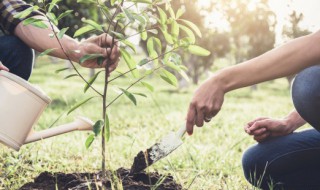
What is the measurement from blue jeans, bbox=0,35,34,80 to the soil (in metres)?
0.78

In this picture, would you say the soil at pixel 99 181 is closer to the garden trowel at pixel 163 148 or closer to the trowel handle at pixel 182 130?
the garden trowel at pixel 163 148

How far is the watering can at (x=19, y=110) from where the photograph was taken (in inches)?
77.2

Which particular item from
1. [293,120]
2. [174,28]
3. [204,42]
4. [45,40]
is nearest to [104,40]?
[174,28]

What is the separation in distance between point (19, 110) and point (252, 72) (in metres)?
1.02

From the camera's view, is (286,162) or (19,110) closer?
(19,110)

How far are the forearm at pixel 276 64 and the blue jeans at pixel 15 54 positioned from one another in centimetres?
138

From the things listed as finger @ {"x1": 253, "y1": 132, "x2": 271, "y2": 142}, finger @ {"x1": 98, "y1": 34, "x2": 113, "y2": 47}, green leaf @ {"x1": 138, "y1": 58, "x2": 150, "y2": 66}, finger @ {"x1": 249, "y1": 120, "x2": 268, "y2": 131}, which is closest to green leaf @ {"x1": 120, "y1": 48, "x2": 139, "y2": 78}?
green leaf @ {"x1": 138, "y1": 58, "x2": 150, "y2": 66}

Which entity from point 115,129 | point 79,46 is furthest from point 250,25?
point 79,46

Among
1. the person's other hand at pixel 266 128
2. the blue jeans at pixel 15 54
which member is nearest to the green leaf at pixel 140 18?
the person's other hand at pixel 266 128

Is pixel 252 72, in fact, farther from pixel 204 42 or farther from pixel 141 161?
pixel 204 42

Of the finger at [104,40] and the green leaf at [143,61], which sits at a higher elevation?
the finger at [104,40]

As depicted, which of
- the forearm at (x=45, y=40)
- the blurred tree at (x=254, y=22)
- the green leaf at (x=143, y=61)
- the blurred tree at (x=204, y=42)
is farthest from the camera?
the blurred tree at (x=254, y=22)

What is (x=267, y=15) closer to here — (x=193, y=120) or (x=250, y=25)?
(x=250, y=25)

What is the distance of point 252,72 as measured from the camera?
182 cm
